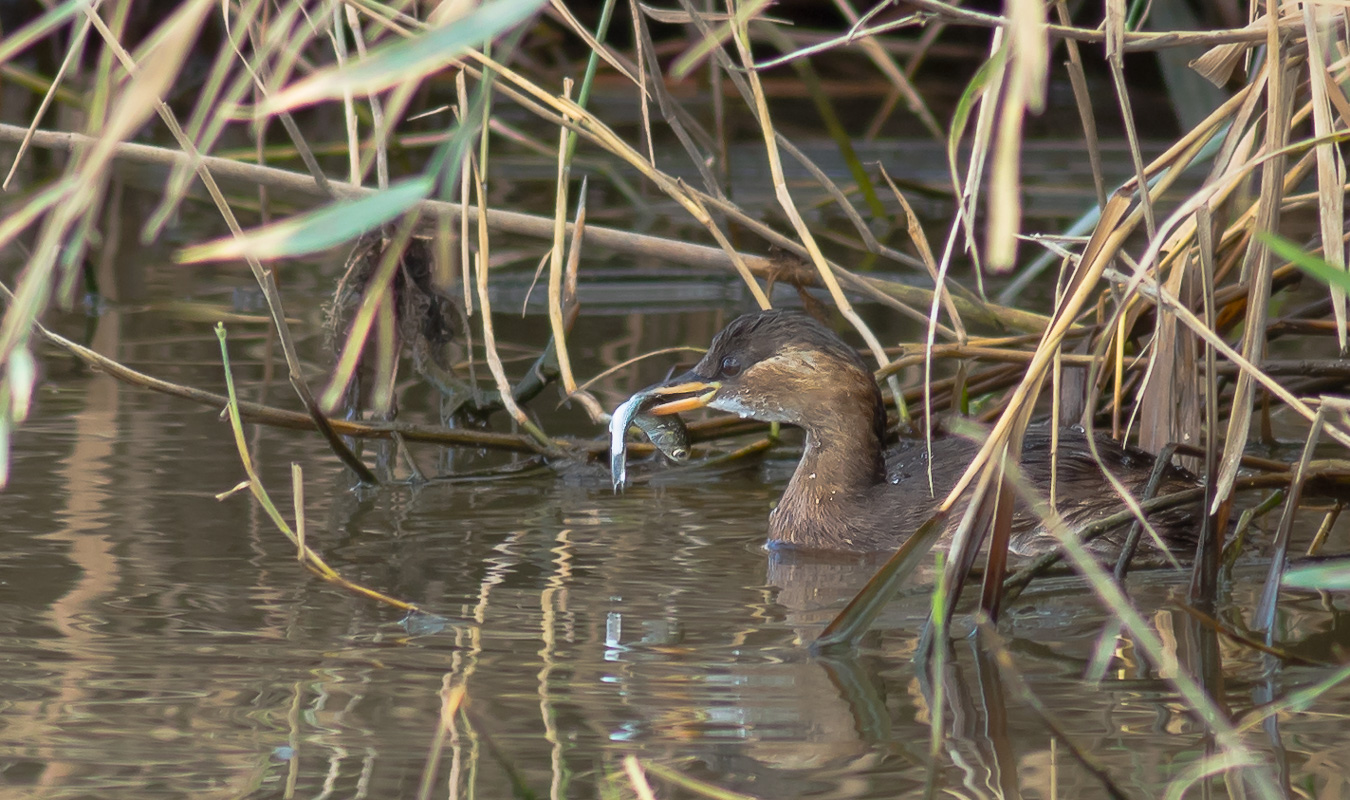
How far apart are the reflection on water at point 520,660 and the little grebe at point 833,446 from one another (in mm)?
138

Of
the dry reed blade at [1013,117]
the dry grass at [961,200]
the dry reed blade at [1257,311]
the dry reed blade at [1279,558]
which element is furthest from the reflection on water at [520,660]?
the dry reed blade at [1013,117]

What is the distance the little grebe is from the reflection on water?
0.14m

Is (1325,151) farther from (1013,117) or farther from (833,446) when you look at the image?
(833,446)

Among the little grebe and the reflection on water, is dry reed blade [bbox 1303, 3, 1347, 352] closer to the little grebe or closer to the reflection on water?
the reflection on water

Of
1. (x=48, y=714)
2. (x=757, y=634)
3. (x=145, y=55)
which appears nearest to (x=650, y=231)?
(x=757, y=634)

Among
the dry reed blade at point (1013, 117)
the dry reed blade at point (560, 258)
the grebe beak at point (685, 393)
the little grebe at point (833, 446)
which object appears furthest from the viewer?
the grebe beak at point (685, 393)

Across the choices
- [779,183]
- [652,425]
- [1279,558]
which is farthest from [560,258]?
[1279,558]

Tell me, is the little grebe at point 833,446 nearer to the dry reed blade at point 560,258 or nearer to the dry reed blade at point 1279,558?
the dry reed blade at point 560,258

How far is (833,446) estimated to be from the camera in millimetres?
4891

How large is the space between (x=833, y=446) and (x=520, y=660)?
5.54ft

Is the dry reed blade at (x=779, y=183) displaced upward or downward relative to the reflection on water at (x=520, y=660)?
upward

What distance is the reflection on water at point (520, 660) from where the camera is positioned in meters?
2.79

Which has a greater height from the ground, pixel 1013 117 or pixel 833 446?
pixel 1013 117

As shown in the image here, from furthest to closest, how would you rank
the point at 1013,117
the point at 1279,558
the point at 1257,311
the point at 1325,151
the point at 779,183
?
1. the point at 779,183
2. the point at 1279,558
3. the point at 1257,311
4. the point at 1325,151
5. the point at 1013,117
